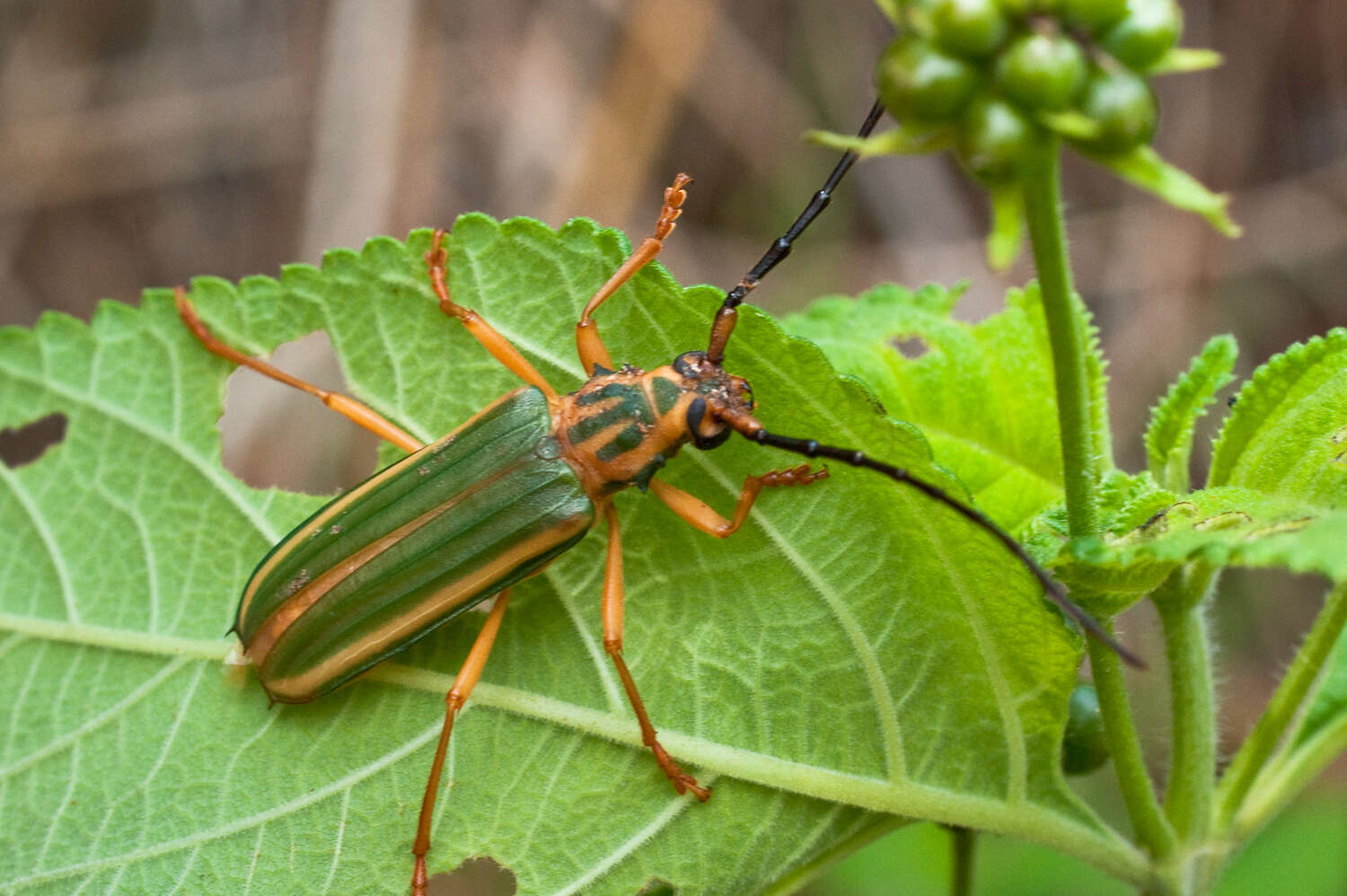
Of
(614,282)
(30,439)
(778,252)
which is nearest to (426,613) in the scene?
(614,282)

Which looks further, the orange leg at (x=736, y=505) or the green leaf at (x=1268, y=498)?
A: the orange leg at (x=736, y=505)

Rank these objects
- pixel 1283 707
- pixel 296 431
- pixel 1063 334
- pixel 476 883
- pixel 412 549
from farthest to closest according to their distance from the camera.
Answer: pixel 296 431, pixel 476 883, pixel 412 549, pixel 1283 707, pixel 1063 334

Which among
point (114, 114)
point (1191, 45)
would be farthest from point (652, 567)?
point (114, 114)

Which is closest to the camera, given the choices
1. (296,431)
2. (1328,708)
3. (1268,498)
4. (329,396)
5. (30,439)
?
(1268,498)

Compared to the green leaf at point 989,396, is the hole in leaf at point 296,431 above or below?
below

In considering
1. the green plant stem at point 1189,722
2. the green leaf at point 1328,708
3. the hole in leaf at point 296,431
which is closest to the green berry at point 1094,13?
the green plant stem at point 1189,722

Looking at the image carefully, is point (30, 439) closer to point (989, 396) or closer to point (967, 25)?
point (989, 396)

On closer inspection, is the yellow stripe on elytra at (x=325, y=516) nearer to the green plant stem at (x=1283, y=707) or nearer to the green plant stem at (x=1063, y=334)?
the green plant stem at (x=1063, y=334)
